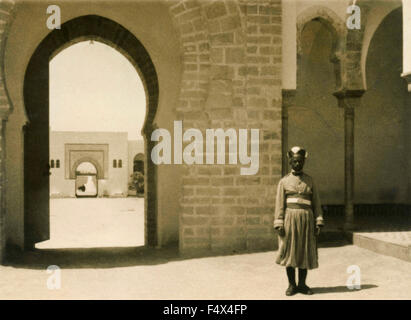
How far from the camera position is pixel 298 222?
5055 millimetres

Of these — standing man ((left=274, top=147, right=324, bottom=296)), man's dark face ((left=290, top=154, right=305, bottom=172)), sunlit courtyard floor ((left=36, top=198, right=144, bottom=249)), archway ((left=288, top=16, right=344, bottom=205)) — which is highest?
archway ((left=288, top=16, right=344, bottom=205))

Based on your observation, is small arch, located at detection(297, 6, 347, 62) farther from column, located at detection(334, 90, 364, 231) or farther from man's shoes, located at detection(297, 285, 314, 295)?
man's shoes, located at detection(297, 285, 314, 295)

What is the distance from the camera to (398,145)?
1184 centimetres

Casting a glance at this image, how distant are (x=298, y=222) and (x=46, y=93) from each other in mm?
6104

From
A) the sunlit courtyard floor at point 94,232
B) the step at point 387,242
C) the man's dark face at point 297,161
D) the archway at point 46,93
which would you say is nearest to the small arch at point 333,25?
the step at point 387,242

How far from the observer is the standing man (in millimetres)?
5035

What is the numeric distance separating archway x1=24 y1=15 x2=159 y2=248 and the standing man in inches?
170

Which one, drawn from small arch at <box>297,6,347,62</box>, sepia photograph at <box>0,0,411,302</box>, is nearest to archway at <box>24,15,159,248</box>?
sepia photograph at <box>0,0,411,302</box>

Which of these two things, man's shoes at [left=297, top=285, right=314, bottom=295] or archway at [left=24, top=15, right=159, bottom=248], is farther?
archway at [left=24, top=15, right=159, bottom=248]

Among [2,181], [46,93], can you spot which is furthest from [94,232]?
[2,181]

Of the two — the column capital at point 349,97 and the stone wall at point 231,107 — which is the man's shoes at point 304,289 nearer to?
the stone wall at point 231,107

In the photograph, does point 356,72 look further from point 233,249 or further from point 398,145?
point 398,145

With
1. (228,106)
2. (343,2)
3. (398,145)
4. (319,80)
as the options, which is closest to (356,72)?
(343,2)

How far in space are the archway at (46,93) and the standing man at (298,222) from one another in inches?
170
